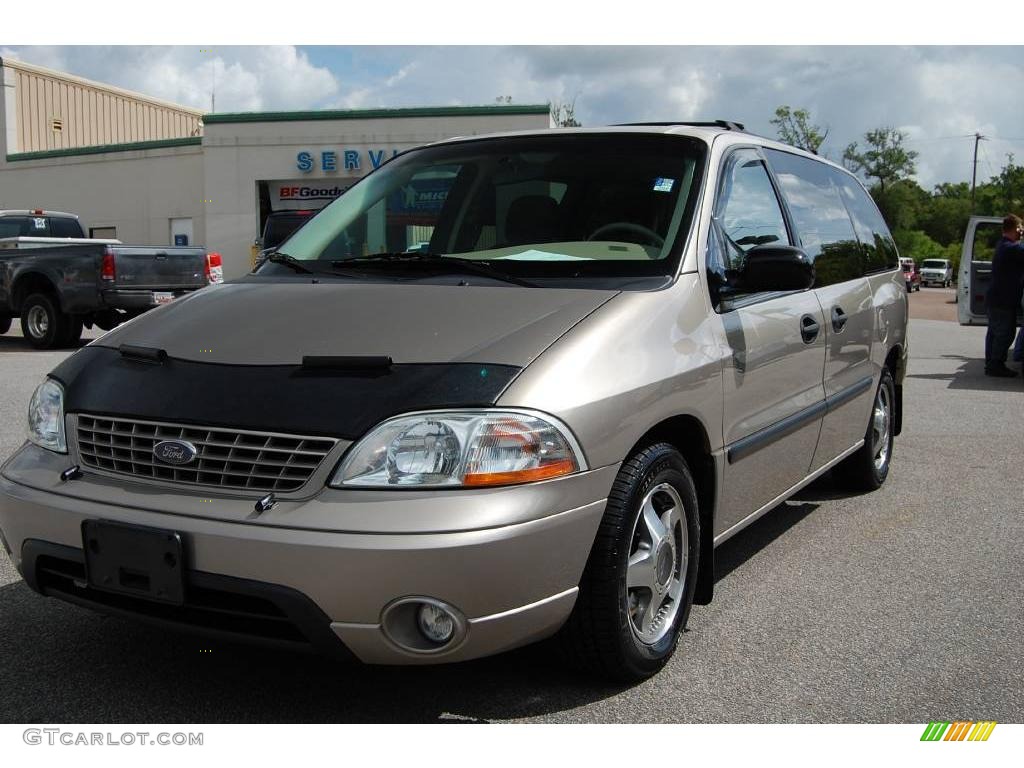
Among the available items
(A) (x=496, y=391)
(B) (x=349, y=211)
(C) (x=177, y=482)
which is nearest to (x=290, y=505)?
(C) (x=177, y=482)

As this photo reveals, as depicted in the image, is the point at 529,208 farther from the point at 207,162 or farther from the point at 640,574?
the point at 207,162

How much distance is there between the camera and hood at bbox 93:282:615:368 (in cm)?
292

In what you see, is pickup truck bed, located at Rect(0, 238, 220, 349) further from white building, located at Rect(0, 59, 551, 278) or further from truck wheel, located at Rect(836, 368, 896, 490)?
white building, located at Rect(0, 59, 551, 278)

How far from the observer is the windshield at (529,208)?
3.66 meters

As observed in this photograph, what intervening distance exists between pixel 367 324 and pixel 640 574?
3.58 feet

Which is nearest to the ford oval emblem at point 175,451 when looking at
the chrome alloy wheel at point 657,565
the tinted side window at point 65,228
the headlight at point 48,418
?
the headlight at point 48,418

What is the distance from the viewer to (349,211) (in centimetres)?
437

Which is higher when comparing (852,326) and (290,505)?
(852,326)

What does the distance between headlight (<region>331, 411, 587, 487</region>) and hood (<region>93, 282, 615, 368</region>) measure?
20 cm

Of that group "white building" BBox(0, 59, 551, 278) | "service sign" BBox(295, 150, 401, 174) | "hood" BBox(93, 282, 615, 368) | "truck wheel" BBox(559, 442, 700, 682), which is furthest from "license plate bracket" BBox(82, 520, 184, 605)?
"service sign" BBox(295, 150, 401, 174)

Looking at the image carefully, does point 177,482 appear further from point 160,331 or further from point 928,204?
point 928,204

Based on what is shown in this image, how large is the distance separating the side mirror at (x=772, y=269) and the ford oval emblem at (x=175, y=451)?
193 cm

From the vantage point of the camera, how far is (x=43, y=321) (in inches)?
549

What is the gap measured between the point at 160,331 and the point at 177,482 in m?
0.70
